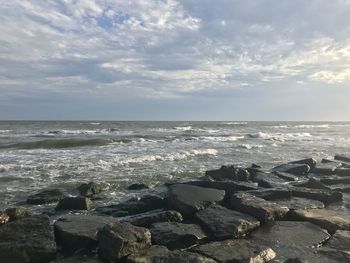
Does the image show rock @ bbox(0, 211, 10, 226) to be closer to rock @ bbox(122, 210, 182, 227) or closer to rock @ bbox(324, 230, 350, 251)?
rock @ bbox(122, 210, 182, 227)

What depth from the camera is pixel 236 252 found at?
18.2 feet

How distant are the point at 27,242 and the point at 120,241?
4.30ft

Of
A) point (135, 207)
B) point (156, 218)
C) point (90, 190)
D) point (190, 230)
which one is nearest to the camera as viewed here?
point (190, 230)

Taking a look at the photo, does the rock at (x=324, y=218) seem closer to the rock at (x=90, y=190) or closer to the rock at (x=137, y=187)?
the rock at (x=137, y=187)

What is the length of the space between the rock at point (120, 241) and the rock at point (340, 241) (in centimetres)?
265

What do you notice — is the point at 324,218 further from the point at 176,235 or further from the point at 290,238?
the point at 176,235

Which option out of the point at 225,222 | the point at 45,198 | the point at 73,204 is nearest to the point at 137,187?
the point at 45,198

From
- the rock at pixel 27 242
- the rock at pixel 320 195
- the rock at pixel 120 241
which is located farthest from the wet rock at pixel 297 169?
the rock at pixel 27 242

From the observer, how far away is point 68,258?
5.75m

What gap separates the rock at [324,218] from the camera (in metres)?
6.81

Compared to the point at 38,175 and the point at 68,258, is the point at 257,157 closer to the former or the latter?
the point at 38,175

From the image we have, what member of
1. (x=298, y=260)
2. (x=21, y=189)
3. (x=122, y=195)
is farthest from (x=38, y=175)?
(x=298, y=260)

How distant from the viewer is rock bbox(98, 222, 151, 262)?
5414mm

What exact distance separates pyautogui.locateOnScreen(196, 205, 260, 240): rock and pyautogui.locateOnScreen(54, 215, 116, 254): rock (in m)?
1.72
